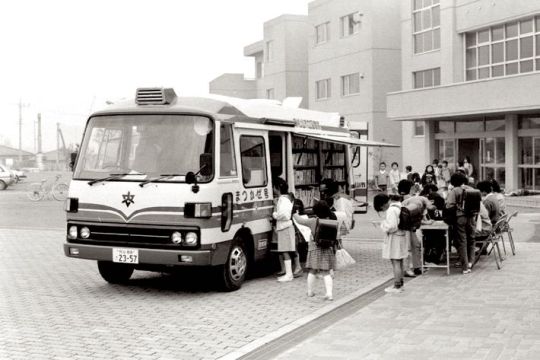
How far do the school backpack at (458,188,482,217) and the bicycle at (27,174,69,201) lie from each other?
2630cm

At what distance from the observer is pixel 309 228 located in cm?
1073

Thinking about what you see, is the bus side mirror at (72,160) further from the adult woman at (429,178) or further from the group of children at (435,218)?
the adult woman at (429,178)

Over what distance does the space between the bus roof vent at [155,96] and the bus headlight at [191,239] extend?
197cm

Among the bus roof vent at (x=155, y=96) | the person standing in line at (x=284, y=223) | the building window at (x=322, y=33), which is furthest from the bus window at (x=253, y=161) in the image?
the building window at (x=322, y=33)

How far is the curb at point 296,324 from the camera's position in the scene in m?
6.91

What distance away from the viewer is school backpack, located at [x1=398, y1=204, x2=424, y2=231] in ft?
32.5

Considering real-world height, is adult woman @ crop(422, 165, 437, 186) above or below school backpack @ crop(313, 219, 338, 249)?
above

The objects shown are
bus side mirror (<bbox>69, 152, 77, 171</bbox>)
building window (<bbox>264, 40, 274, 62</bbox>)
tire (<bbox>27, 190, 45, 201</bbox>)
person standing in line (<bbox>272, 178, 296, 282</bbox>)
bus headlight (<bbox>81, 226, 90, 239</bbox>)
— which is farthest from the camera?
building window (<bbox>264, 40, 274, 62</bbox>)

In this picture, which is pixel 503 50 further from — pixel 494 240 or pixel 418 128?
pixel 494 240

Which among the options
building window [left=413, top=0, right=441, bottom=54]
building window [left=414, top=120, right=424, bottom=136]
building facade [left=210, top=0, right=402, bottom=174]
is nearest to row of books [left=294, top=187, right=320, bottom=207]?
building window [left=413, top=0, right=441, bottom=54]

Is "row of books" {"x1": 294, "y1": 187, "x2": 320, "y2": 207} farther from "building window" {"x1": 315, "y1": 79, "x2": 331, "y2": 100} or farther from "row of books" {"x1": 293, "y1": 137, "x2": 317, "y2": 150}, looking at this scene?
"building window" {"x1": 315, "y1": 79, "x2": 331, "y2": 100}

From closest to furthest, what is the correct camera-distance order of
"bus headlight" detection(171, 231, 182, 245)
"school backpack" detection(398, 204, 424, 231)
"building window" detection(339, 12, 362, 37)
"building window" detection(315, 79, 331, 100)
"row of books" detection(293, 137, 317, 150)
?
1. "bus headlight" detection(171, 231, 182, 245)
2. "school backpack" detection(398, 204, 424, 231)
3. "row of books" detection(293, 137, 317, 150)
4. "building window" detection(339, 12, 362, 37)
5. "building window" detection(315, 79, 331, 100)

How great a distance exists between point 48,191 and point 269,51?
27.7 metres

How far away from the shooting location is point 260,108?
451 inches
